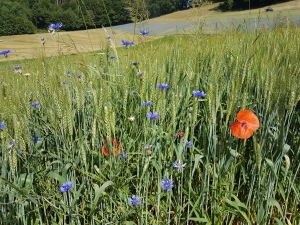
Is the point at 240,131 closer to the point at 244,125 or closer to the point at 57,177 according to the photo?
the point at 244,125

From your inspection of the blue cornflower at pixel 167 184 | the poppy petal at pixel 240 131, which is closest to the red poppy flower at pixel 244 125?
the poppy petal at pixel 240 131

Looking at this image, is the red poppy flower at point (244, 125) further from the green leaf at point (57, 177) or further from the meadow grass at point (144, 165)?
A: the green leaf at point (57, 177)

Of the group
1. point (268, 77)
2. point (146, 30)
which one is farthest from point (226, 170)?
point (146, 30)

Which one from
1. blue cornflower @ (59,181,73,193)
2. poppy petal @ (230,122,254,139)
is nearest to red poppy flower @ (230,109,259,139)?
poppy petal @ (230,122,254,139)

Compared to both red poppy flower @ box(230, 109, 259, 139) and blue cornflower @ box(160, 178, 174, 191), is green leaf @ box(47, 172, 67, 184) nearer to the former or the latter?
blue cornflower @ box(160, 178, 174, 191)

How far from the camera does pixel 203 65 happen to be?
1802 mm

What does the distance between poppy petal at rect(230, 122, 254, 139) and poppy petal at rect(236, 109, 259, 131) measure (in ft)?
0.04

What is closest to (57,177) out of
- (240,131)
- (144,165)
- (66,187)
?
(66,187)

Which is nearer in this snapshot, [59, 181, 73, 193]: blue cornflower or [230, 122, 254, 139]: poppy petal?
[59, 181, 73, 193]: blue cornflower

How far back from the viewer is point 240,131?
41.3 inches

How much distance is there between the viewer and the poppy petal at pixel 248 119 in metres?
1.05

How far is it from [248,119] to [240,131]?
52mm

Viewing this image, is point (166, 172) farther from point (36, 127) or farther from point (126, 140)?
point (36, 127)

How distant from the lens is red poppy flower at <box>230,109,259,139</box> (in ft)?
3.41
